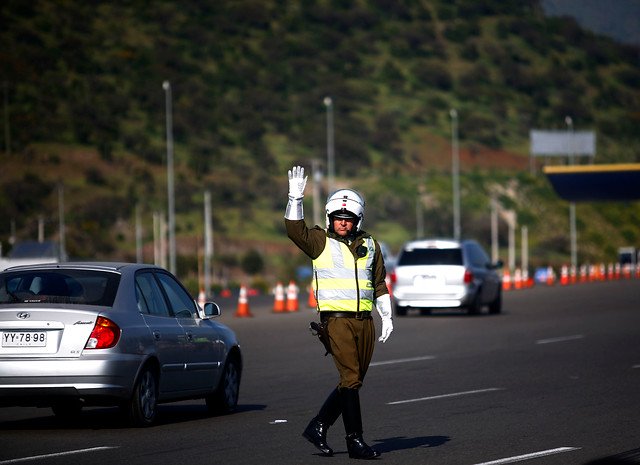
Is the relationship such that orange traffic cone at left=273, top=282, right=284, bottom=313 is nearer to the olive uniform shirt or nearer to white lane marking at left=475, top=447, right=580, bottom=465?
white lane marking at left=475, top=447, right=580, bottom=465

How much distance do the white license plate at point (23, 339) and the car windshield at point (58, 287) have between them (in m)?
0.41

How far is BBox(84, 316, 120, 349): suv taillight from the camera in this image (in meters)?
12.9

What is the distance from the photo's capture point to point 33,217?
8356 cm

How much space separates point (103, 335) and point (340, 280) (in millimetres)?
2747

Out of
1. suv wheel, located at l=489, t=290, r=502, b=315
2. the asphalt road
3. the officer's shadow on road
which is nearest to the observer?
the asphalt road

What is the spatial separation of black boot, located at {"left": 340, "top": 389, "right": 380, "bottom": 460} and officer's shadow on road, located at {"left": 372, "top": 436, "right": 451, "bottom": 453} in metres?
0.66

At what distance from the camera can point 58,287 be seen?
13.5 m

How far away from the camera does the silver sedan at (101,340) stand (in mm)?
12836

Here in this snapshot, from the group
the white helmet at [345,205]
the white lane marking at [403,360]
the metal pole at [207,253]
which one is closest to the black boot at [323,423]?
the white helmet at [345,205]

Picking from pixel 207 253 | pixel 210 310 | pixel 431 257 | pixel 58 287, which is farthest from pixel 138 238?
pixel 58 287

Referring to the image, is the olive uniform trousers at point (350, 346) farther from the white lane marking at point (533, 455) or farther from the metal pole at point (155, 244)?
the metal pole at point (155, 244)

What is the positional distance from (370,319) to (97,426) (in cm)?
371

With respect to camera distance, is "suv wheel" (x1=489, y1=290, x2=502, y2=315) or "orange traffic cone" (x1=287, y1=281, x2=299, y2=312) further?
"orange traffic cone" (x1=287, y1=281, x2=299, y2=312)

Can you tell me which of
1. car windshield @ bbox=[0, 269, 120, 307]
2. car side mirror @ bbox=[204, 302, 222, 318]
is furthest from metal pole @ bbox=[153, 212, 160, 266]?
car windshield @ bbox=[0, 269, 120, 307]
